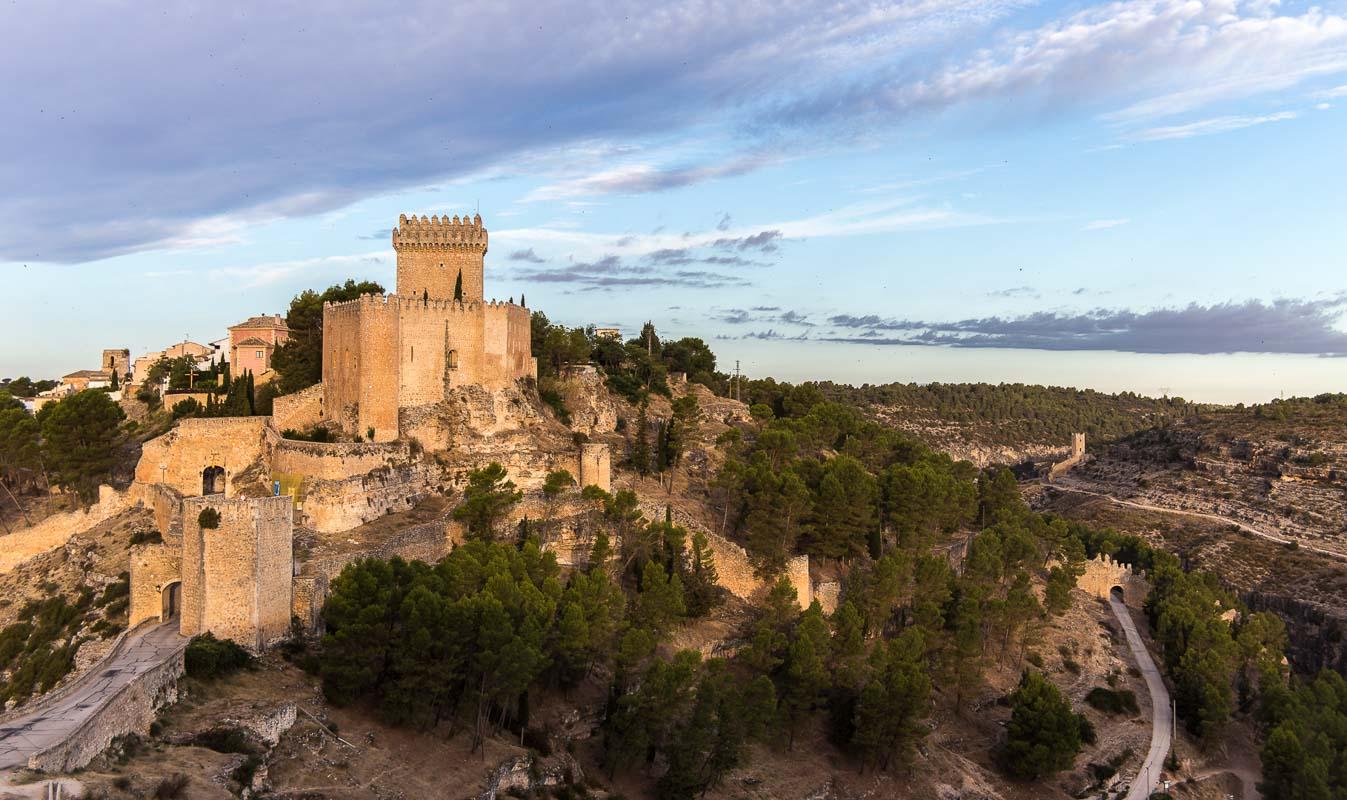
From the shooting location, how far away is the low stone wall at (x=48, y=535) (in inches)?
1182

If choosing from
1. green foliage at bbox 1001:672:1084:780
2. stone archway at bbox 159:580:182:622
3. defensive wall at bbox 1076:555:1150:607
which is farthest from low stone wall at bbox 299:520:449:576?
defensive wall at bbox 1076:555:1150:607

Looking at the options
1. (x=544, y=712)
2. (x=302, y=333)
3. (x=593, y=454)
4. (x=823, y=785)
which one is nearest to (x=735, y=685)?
(x=823, y=785)

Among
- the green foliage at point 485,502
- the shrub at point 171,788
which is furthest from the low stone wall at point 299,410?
the shrub at point 171,788

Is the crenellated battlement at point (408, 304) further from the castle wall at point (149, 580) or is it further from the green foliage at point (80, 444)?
the castle wall at point (149, 580)

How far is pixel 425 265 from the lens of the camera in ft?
119

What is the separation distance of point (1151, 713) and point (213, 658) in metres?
32.9

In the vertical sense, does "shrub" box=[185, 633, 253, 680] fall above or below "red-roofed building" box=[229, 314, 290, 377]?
below

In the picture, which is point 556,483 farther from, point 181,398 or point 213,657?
point 181,398

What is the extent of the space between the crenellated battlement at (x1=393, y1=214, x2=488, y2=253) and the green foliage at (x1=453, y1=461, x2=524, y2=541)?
9.41m

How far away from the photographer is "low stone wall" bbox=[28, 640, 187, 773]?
13977mm

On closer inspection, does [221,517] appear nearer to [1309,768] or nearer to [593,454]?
[593,454]

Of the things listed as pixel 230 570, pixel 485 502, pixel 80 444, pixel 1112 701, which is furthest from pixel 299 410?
pixel 1112 701

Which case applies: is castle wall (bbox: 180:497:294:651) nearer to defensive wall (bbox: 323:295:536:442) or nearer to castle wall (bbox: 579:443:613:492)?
defensive wall (bbox: 323:295:536:442)

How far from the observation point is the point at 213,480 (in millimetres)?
32469
